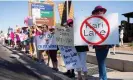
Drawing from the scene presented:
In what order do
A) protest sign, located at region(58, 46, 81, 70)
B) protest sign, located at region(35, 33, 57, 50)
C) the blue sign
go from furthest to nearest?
the blue sign → protest sign, located at region(35, 33, 57, 50) → protest sign, located at region(58, 46, 81, 70)

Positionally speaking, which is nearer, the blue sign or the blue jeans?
the blue jeans

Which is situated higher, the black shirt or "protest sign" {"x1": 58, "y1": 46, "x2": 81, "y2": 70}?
the black shirt

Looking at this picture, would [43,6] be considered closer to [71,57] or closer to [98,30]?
[71,57]

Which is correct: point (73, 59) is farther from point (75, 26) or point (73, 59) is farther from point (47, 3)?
point (47, 3)

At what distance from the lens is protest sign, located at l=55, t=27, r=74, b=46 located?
903cm

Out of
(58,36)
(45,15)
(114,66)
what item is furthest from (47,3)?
(58,36)

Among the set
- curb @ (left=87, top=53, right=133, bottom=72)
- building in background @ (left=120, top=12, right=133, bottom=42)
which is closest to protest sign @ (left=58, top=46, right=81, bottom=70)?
curb @ (left=87, top=53, right=133, bottom=72)

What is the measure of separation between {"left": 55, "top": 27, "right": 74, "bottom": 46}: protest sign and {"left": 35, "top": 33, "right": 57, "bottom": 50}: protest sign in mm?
2413

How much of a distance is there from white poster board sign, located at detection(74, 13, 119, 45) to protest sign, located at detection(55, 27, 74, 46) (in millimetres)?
643

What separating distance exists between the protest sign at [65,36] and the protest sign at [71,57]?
222 mm

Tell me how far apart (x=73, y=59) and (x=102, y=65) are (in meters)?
1.51

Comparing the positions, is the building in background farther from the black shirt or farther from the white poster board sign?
the white poster board sign

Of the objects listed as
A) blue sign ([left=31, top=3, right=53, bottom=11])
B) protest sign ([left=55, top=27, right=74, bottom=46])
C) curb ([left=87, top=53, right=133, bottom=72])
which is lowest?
curb ([left=87, top=53, right=133, bottom=72])

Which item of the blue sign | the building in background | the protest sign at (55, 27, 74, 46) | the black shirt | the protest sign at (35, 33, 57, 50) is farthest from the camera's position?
the building in background
